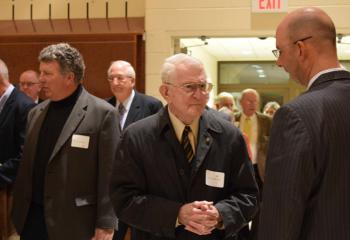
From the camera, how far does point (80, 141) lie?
8.80ft

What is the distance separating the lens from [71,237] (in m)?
2.64

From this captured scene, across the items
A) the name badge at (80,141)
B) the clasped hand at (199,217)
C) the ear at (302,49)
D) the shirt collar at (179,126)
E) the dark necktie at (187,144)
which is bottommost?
the clasped hand at (199,217)

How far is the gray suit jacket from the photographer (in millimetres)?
2633

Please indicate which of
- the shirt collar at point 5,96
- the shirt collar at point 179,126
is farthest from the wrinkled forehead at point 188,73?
the shirt collar at point 5,96

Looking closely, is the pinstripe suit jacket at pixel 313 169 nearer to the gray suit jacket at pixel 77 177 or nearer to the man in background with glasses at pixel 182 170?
the man in background with glasses at pixel 182 170

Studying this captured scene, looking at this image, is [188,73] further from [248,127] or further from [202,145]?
[248,127]

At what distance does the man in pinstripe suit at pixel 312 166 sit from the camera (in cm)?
142

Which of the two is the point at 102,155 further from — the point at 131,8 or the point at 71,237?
the point at 131,8

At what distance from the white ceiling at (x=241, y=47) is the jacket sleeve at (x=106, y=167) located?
→ 504 cm

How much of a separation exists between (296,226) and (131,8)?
5.46 meters

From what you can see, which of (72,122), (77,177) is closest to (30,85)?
(72,122)

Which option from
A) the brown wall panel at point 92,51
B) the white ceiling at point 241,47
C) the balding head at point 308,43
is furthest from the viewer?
the white ceiling at point 241,47

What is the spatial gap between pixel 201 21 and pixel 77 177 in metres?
3.98

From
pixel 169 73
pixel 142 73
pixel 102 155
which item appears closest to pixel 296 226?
pixel 169 73
